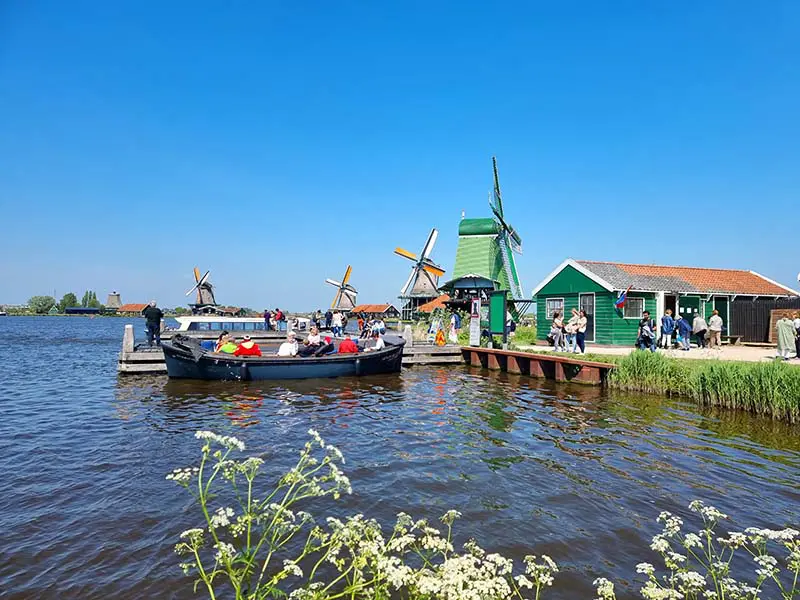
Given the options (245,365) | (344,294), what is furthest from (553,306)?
(344,294)

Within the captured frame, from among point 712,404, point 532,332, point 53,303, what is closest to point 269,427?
point 712,404

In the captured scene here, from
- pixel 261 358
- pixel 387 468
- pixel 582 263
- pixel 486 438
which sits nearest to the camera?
pixel 387 468

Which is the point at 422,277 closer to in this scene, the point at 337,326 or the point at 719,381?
the point at 337,326

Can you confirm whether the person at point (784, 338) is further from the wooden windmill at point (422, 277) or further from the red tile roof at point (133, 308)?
the red tile roof at point (133, 308)

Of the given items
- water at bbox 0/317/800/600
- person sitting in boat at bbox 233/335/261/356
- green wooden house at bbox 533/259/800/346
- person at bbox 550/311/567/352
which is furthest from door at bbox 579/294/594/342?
person sitting in boat at bbox 233/335/261/356

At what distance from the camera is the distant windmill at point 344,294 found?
232 ft

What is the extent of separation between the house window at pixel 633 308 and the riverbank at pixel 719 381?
667cm

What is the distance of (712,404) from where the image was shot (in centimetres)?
1256

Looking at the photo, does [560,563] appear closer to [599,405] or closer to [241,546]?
[241,546]

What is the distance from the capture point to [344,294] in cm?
7188

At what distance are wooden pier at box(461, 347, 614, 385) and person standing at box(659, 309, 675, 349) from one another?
6.15m

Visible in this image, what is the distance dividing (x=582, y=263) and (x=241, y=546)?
21.1 meters

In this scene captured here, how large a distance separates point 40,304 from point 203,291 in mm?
94779

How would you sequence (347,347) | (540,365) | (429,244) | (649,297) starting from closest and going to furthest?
1. (347,347)
2. (540,365)
3. (649,297)
4. (429,244)
